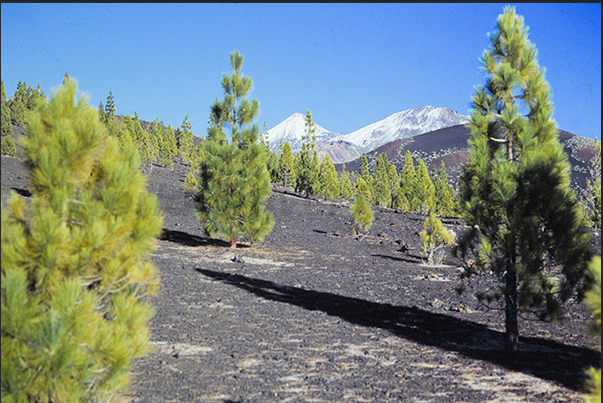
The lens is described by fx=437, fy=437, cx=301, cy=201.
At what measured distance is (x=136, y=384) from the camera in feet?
17.1

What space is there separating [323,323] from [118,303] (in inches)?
204

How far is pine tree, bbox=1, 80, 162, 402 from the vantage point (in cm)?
299

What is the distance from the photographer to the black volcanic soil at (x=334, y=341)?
17.3 ft

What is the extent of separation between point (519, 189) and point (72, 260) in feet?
20.3

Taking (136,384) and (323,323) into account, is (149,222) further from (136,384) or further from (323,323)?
(323,323)

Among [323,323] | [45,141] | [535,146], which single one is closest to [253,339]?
[323,323]

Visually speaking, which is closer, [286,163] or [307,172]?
[307,172]

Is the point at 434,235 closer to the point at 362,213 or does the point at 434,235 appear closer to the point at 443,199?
the point at 362,213

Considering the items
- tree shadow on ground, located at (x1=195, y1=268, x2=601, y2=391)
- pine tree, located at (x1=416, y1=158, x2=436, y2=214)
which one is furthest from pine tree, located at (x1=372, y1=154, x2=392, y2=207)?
tree shadow on ground, located at (x1=195, y1=268, x2=601, y2=391)

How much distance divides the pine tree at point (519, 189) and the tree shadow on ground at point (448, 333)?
513mm

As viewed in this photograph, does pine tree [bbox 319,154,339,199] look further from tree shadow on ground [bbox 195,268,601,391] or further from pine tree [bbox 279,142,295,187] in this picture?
tree shadow on ground [bbox 195,268,601,391]

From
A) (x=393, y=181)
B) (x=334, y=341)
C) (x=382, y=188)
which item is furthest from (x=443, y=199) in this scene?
(x=334, y=341)

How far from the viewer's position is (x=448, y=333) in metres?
7.99

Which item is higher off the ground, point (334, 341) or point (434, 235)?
point (434, 235)
